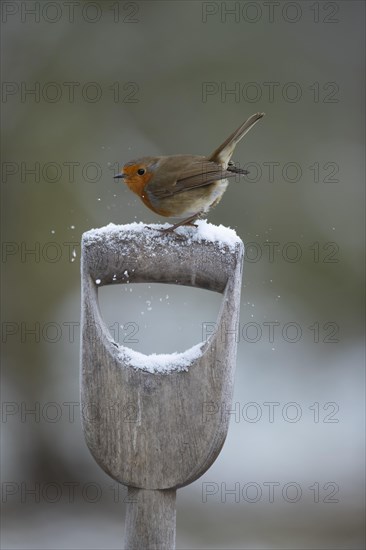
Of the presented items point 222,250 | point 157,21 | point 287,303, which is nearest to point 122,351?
point 222,250

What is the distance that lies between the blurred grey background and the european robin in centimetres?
215

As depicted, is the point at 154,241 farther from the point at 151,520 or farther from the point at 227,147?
the point at 151,520

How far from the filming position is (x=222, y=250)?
2172 mm

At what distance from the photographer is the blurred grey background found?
485 centimetres

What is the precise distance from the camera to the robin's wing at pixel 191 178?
258 centimetres

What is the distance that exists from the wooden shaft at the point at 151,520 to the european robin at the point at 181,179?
33.3 inches

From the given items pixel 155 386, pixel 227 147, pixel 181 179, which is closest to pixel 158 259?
pixel 155 386

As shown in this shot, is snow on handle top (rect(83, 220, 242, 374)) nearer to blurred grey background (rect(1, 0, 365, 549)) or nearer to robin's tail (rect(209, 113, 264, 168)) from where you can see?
robin's tail (rect(209, 113, 264, 168))

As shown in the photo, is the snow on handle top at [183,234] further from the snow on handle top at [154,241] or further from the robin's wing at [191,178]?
the robin's wing at [191,178]

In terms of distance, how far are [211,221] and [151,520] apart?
9.34ft

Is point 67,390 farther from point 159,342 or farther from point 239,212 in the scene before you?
point 239,212

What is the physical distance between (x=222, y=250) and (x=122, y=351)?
37 cm

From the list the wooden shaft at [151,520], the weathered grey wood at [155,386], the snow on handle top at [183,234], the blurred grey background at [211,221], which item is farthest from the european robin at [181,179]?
the blurred grey background at [211,221]

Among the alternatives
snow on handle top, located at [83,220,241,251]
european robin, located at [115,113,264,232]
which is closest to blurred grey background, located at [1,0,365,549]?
european robin, located at [115,113,264,232]
